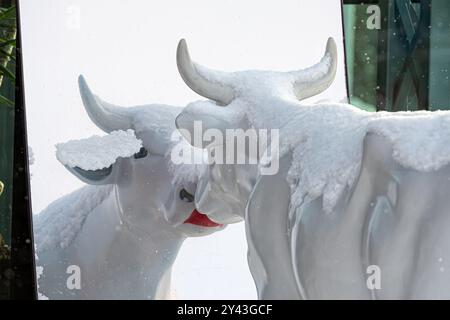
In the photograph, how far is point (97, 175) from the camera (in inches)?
69.7

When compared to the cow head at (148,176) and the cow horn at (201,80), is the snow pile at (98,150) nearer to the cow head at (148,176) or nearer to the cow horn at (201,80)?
the cow head at (148,176)

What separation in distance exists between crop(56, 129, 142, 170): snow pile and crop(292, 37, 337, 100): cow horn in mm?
384

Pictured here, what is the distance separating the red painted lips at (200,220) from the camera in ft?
5.60

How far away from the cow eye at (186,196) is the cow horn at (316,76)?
0.31 meters

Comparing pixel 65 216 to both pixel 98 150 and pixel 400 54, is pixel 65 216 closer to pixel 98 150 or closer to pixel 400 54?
pixel 98 150

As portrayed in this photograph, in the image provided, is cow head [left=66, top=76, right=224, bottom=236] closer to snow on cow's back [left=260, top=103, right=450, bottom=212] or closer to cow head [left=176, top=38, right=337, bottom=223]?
cow head [left=176, top=38, right=337, bottom=223]

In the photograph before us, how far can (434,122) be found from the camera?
1.15m

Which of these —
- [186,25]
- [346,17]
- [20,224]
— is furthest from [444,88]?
[20,224]

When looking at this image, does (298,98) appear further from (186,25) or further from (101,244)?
(101,244)

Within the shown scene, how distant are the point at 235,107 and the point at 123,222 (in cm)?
47

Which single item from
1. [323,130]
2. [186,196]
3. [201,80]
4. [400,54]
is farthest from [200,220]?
[400,54]

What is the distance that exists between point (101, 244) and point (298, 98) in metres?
0.57

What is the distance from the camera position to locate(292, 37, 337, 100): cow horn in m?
1.50

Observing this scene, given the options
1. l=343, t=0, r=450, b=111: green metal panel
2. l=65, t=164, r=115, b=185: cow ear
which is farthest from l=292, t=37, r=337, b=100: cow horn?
l=343, t=0, r=450, b=111: green metal panel
